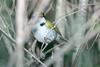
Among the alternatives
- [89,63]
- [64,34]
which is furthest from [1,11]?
[89,63]

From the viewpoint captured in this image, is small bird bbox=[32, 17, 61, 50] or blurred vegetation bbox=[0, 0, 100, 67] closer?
blurred vegetation bbox=[0, 0, 100, 67]

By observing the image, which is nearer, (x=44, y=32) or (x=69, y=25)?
(x=69, y=25)

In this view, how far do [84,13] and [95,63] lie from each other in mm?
447

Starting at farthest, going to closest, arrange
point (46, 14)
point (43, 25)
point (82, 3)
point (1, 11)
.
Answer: point (43, 25) → point (46, 14) → point (1, 11) → point (82, 3)

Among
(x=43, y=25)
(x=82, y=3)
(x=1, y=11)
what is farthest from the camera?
(x=43, y=25)

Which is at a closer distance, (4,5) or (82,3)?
(82,3)

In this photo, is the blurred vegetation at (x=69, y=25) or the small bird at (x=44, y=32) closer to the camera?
the blurred vegetation at (x=69, y=25)

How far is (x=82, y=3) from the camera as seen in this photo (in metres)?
1.33

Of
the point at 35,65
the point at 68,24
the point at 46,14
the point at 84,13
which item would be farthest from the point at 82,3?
the point at 35,65

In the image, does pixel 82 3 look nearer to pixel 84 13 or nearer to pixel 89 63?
pixel 84 13

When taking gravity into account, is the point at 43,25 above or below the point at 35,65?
above

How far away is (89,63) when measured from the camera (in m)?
1.63

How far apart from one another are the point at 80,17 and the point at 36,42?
1.57 ft

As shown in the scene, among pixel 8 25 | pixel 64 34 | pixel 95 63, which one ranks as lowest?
pixel 95 63
